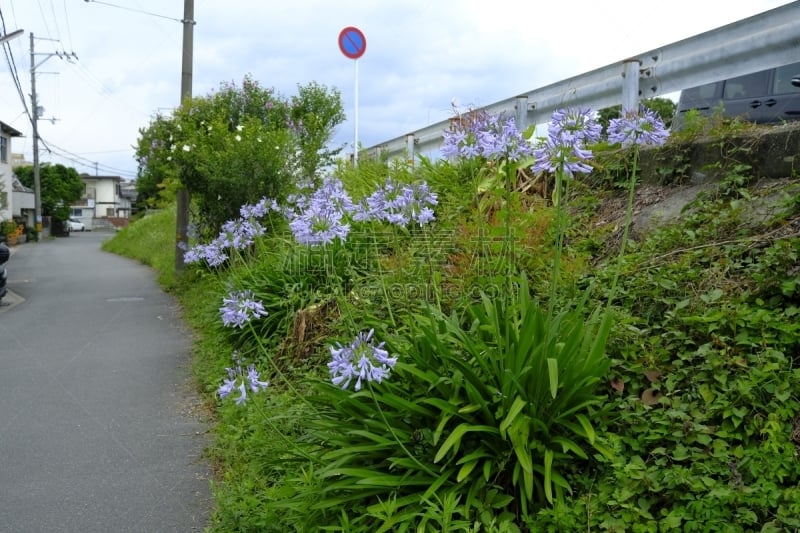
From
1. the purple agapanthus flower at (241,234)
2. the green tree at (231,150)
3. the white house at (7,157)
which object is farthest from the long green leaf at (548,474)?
the white house at (7,157)

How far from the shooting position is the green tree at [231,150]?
11289 millimetres

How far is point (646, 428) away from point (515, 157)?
142 centimetres

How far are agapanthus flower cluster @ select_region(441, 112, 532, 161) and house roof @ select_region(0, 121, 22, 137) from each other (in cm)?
4391

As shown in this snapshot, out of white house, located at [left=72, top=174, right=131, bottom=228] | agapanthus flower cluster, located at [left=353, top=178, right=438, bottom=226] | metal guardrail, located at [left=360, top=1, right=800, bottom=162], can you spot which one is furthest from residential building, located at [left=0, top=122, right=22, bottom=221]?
white house, located at [left=72, top=174, right=131, bottom=228]

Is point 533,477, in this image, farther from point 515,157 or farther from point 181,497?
point 181,497

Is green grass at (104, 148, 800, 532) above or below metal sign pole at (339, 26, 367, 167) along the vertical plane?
below

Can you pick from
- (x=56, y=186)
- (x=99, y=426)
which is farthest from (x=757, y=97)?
(x=56, y=186)

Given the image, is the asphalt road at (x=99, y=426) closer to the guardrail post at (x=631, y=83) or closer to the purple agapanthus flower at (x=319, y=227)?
the purple agapanthus flower at (x=319, y=227)

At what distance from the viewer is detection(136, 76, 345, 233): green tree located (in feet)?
37.0

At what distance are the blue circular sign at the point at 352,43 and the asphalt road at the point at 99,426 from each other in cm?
494

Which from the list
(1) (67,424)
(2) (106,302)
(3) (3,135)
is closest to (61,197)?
(3) (3,135)

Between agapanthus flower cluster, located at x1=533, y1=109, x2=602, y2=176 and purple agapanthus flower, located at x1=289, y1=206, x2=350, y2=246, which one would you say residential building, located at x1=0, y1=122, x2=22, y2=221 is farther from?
agapanthus flower cluster, located at x1=533, y1=109, x2=602, y2=176

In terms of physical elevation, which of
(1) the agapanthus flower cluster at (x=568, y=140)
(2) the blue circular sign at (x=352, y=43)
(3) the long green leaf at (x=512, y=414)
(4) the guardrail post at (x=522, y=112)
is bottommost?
(3) the long green leaf at (x=512, y=414)

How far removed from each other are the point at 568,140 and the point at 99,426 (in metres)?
4.42
